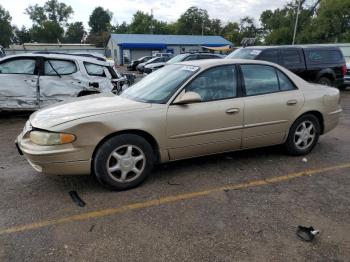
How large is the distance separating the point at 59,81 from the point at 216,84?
498 centimetres

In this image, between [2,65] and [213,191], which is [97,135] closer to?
[213,191]

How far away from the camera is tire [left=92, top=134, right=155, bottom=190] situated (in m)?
3.69

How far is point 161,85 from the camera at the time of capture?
437cm

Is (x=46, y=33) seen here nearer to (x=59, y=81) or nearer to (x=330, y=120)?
(x=59, y=81)

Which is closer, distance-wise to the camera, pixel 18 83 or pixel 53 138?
pixel 53 138

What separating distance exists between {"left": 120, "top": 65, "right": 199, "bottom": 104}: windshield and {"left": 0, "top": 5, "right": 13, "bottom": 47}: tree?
9380 cm

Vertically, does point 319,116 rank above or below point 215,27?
below

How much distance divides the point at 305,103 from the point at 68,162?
3.45 metres

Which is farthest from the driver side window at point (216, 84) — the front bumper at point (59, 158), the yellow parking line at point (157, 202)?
the front bumper at point (59, 158)

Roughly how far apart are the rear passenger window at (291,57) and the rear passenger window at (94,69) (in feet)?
18.8

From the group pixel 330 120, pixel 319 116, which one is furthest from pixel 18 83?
pixel 330 120

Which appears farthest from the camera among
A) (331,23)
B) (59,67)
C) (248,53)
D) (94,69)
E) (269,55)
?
(331,23)

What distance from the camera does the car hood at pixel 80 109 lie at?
3672 mm

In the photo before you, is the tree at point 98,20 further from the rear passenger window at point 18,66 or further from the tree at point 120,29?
the rear passenger window at point 18,66
